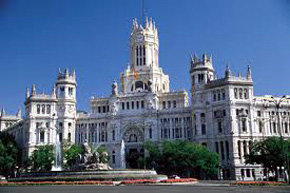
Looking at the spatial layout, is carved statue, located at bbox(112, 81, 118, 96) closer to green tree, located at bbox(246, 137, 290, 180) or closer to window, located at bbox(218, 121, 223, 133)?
window, located at bbox(218, 121, 223, 133)

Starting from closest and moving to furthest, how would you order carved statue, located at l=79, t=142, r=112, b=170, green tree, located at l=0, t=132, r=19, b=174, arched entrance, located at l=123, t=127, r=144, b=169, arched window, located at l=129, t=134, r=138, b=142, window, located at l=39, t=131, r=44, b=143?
carved statue, located at l=79, t=142, r=112, b=170
green tree, located at l=0, t=132, r=19, b=174
arched entrance, located at l=123, t=127, r=144, b=169
window, located at l=39, t=131, r=44, b=143
arched window, located at l=129, t=134, r=138, b=142

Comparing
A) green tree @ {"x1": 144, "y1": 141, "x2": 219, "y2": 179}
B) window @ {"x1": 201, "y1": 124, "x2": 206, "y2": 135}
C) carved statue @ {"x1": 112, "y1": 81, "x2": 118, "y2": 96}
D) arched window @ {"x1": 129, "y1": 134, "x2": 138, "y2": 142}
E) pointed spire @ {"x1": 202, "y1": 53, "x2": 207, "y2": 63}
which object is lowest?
green tree @ {"x1": 144, "y1": 141, "x2": 219, "y2": 179}

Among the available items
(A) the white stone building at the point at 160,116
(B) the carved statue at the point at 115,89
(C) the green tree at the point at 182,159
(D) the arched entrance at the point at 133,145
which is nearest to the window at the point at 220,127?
(A) the white stone building at the point at 160,116

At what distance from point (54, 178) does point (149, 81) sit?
64.8 m

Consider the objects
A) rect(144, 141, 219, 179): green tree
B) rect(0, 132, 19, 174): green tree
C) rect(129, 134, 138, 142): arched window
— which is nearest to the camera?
rect(144, 141, 219, 179): green tree

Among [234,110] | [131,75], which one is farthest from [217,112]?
[131,75]

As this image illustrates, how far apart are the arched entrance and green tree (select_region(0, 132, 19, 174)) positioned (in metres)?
31.3

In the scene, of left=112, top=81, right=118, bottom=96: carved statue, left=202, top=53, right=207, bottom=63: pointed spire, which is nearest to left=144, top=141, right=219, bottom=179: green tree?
left=112, top=81, right=118, bottom=96: carved statue

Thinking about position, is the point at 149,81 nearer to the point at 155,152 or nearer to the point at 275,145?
the point at 155,152

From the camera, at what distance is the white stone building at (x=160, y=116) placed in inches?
4033

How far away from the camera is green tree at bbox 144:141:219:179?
8975 cm

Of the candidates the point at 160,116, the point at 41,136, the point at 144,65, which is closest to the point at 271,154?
the point at 160,116

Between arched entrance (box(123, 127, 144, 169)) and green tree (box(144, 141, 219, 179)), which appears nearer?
green tree (box(144, 141, 219, 179))

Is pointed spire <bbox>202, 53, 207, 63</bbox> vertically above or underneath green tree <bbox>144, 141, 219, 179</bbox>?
above
